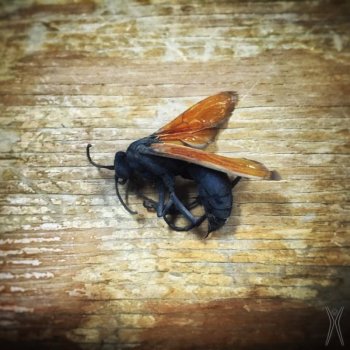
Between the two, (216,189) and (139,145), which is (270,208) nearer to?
(216,189)

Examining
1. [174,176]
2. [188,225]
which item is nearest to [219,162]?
[174,176]

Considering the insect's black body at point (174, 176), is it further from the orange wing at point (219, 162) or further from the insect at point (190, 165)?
the orange wing at point (219, 162)

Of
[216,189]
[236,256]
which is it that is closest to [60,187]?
[216,189]
